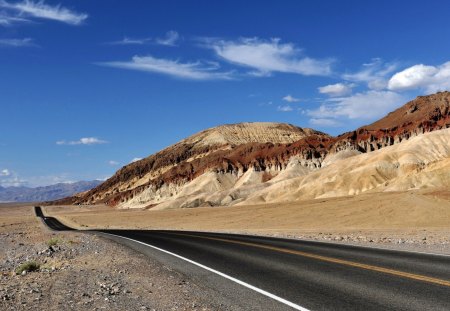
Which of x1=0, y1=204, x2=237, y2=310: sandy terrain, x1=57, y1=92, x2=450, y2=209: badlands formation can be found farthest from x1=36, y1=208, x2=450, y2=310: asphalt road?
x1=57, y1=92, x2=450, y2=209: badlands formation

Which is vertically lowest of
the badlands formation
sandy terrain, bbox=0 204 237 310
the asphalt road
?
the asphalt road

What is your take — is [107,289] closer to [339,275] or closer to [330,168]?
[339,275]

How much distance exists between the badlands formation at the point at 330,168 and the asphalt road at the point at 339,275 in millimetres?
58020

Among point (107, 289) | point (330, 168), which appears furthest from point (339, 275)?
point (330, 168)

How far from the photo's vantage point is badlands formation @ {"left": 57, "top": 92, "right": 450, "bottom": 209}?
316 ft

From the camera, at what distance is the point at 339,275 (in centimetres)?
1190

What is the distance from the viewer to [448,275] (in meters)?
11.3

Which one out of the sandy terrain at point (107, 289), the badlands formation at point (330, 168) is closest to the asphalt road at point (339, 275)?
the sandy terrain at point (107, 289)

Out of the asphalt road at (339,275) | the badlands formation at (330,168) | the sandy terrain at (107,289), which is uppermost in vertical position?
the badlands formation at (330,168)

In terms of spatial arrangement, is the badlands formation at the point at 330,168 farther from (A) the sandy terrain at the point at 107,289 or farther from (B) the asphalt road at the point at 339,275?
(A) the sandy terrain at the point at 107,289

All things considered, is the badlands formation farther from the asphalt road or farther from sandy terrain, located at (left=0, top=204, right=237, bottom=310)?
sandy terrain, located at (left=0, top=204, right=237, bottom=310)

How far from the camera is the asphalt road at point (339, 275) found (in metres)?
8.97

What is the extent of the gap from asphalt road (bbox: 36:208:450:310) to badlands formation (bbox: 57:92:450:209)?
58.0 metres

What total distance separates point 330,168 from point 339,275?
103179 millimetres
